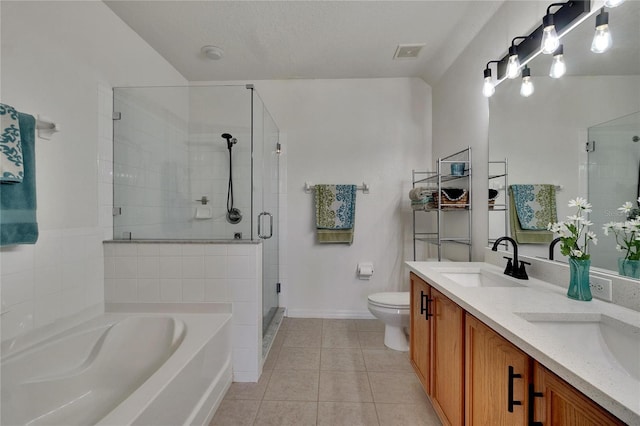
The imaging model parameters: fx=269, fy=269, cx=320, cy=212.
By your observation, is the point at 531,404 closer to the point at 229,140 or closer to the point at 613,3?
the point at 613,3

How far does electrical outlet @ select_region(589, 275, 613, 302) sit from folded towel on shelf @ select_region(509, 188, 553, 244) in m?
0.33

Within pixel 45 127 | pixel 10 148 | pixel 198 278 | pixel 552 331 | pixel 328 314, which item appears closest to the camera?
pixel 552 331

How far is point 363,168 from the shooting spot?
2.87 metres

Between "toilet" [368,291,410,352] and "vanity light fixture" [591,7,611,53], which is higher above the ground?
"vanity light fixture" [591,7,611,53]

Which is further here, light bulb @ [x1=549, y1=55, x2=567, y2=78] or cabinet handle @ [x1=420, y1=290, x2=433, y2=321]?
cabinet handle @ [x1=420, y1=290, x2=433, y2=321]

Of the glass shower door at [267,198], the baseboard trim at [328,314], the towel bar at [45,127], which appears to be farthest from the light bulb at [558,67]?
the towel bar at [45,127]

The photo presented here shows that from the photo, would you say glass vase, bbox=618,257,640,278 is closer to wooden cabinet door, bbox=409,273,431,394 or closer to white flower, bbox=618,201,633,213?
white flower, bbox=618,201,633,213

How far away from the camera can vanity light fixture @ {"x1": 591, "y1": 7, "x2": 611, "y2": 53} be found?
1.07 metres

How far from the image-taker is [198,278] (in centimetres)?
183

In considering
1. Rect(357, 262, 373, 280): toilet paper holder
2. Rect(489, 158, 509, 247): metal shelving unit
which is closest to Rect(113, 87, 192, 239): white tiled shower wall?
Rect(357, 262, 373, 280): toilet paper holder

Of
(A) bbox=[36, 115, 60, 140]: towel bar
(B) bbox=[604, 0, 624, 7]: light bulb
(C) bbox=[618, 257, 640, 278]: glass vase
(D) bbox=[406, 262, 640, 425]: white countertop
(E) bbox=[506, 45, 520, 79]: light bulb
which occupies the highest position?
(E) bbox=[506, 45, 520, 79]: light bulb

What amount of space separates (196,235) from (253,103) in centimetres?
109

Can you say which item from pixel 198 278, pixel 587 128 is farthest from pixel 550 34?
pixel 198 278

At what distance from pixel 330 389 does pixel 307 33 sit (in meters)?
2.58
